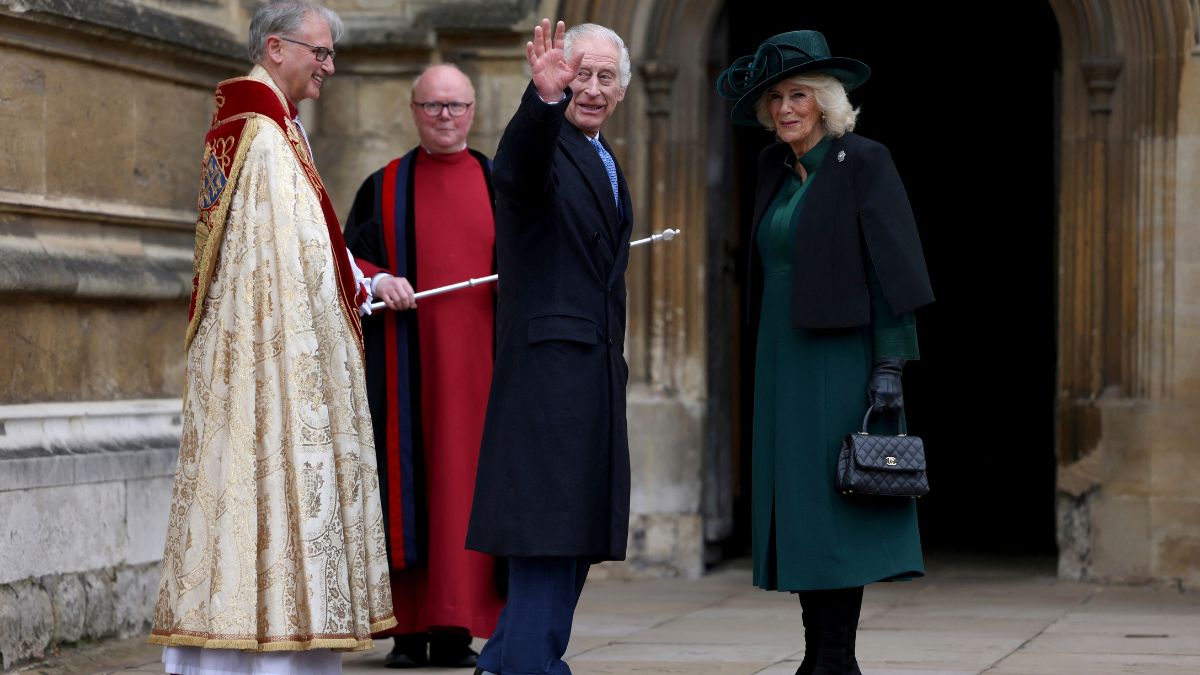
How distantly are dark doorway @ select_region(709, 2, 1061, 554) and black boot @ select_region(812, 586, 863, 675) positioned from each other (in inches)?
317

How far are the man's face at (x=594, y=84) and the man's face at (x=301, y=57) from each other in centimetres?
69

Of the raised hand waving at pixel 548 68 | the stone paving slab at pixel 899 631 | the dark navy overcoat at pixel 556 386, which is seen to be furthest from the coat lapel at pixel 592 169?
the stone paving slab at pixel 899 631

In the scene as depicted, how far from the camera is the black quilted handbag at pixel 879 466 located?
4633 mm

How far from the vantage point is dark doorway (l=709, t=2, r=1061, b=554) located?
13023 mm

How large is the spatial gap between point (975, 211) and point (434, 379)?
→ 805cm

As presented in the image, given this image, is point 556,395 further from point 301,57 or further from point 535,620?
point 301,57

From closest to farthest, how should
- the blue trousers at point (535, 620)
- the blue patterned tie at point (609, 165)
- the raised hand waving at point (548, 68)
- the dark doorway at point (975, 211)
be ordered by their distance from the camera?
the raised hand waving at point (548, 68) → the blue trousers at point (535, 620) → the blue patterned tie at point (609, 165) → the dark doorway at point (975, 211)

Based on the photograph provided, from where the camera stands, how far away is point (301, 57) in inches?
198

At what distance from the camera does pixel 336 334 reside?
A: 16.3 feet

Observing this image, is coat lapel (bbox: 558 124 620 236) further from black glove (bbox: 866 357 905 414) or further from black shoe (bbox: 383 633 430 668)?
black shoe (bbox: 383 633 430 668)

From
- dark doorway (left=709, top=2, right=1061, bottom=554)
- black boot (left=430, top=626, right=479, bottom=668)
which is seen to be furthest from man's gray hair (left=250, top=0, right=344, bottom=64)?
dark doorway (left=709, top=2, right=1061, bottom=554)

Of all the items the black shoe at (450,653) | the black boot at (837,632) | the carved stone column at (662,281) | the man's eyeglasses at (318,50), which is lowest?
the black shoe at (450,653)

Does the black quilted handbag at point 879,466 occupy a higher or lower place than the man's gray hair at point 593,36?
lower

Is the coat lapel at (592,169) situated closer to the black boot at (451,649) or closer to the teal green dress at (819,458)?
the teal green dress at (819,458)
